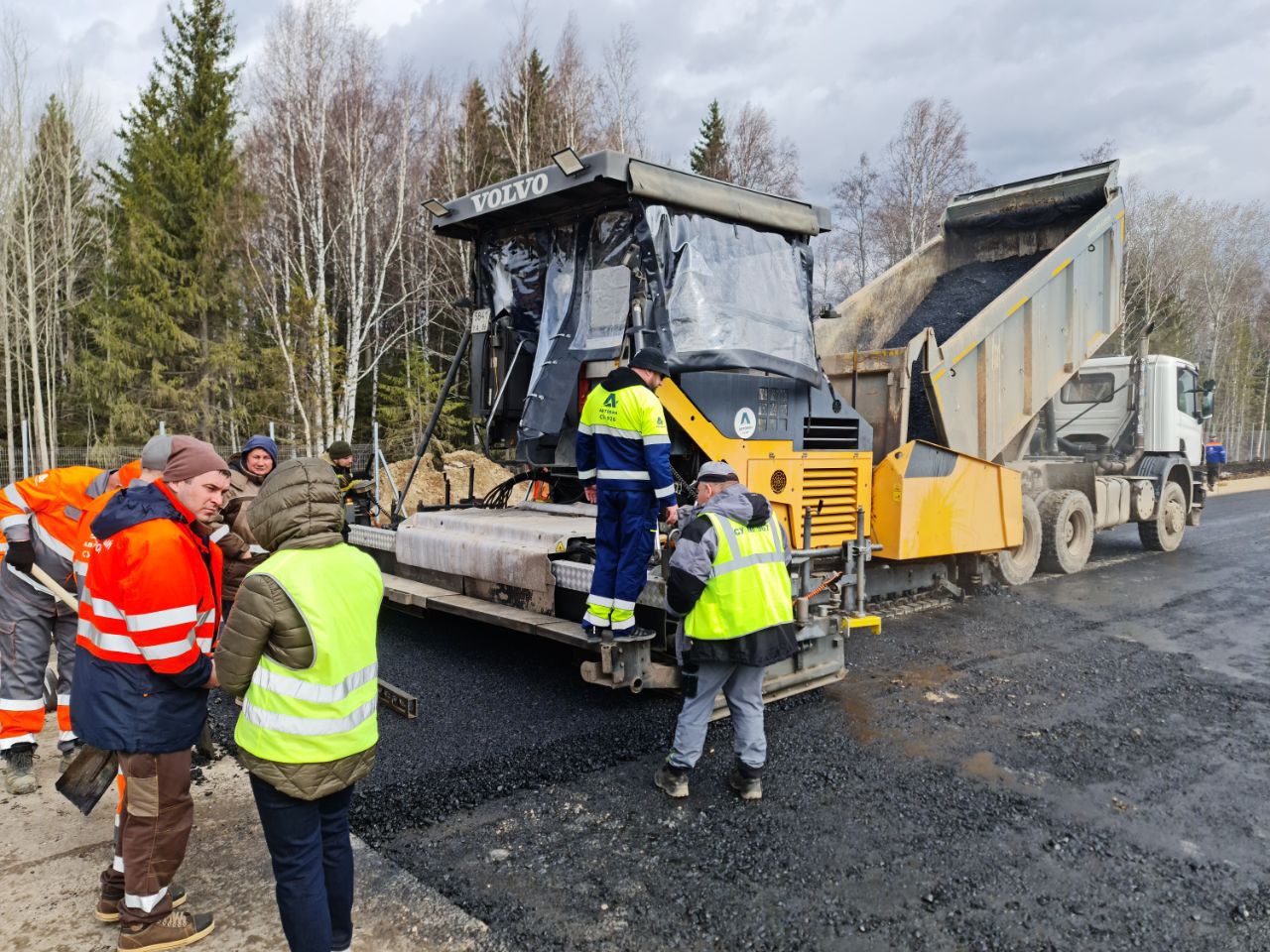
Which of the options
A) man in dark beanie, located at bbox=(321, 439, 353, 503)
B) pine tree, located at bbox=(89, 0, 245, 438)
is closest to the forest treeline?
pine tree, located at bbox=(89, 0, 245, 438)

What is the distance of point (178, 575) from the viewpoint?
255 cm

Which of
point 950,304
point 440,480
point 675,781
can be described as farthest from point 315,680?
point 440,480

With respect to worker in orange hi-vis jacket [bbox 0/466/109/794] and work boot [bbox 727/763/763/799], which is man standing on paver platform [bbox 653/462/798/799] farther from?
worker in orange hi-vis jacket [bbox 0/466/109/794]

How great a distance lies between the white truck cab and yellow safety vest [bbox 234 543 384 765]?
1067cm

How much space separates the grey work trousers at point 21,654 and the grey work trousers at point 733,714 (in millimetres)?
2681

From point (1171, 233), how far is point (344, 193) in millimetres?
30897

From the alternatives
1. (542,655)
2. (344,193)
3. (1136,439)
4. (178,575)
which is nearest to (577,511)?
(542,655)

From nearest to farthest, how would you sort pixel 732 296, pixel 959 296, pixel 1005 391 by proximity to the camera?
pixel 732 296 → pixel 1005 391 → pixel 959 296

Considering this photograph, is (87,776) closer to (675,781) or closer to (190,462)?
(190,462)

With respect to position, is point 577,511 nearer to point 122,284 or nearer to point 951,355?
point 951,355

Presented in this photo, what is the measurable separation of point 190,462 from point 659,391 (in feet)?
8.51

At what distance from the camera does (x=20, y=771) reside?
3691 millimetres

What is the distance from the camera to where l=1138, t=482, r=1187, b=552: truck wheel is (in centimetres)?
1090

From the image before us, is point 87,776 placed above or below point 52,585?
below
